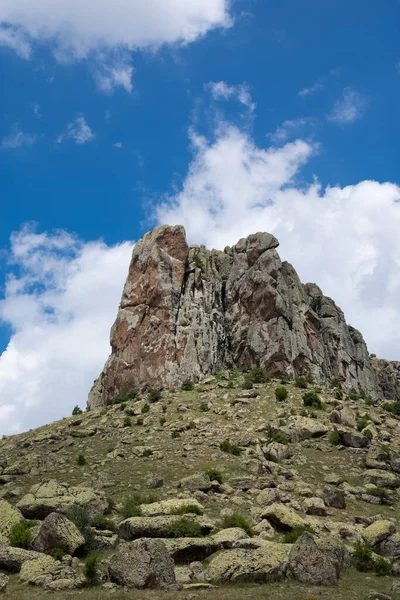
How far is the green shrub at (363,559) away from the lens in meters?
21.7

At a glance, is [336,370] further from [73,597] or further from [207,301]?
[73,597]

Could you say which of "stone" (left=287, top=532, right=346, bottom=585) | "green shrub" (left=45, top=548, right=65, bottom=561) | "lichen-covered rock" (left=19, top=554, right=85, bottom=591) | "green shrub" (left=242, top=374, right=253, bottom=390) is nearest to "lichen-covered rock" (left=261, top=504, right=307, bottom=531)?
"stone" (left=287, top=532, right=346, bottom=585)

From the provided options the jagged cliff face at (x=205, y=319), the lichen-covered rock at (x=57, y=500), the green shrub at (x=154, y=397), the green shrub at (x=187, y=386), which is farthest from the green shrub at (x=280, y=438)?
the jagged cliff face at (x=205, y=319)

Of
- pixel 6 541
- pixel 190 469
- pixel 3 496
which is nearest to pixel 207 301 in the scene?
pixel 190 469

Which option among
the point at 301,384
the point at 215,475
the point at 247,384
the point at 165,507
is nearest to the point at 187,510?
the point at 165,507

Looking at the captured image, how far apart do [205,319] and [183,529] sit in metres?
44.7

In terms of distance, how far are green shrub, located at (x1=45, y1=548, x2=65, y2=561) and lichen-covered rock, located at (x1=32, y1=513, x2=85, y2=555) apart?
155 mm

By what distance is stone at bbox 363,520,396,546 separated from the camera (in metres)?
24.6

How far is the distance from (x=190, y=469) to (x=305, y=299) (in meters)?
45.4

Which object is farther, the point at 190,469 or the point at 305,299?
the point at 305,299

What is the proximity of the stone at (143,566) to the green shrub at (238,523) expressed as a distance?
6323mm

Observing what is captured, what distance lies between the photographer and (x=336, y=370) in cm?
7894

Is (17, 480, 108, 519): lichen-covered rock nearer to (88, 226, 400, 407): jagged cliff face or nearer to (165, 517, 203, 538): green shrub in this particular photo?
(165, 517, 203, 538): green shrub

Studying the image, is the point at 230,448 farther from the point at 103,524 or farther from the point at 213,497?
the point at 103,524
